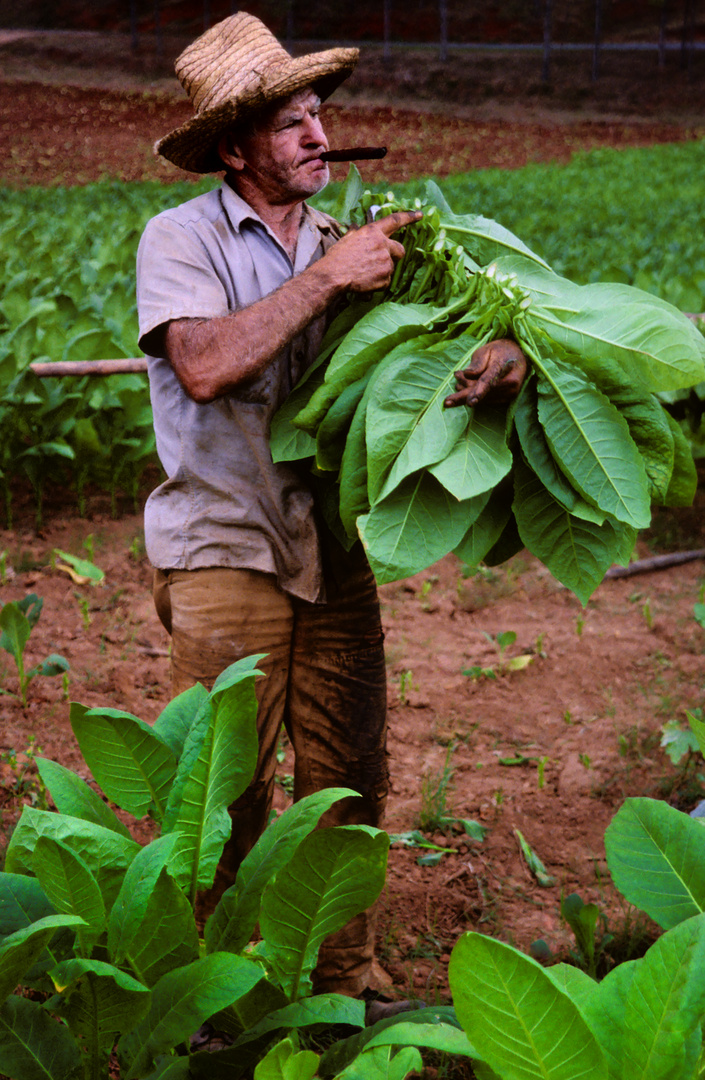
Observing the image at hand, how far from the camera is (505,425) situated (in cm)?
178

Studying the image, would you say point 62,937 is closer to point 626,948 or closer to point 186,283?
point 186,283

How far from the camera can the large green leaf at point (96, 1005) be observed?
4.49 ft

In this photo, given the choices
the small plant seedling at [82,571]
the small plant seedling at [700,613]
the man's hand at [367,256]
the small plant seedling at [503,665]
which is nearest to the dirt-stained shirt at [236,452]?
the man's hand at [367,256]

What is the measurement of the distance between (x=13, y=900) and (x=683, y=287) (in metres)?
5.08

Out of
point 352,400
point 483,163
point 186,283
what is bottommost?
point 483,163

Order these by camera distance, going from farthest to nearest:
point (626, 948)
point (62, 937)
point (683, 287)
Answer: point (683, 287) → point (626, 948) → point (62, 937)

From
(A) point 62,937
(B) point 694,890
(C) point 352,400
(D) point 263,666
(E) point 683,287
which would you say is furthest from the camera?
(E) point 683,287

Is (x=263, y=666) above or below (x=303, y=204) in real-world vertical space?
below

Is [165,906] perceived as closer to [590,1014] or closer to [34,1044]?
[34,1044]

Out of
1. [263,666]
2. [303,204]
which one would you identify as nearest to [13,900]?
[263,666]

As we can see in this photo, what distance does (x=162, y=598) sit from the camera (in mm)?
2211

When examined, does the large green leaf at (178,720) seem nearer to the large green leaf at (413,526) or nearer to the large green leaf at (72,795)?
the large green leaf at (72,795)

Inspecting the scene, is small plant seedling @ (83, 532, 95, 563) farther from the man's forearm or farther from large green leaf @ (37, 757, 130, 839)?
large green leaf @ (37, 757, 130, 839)

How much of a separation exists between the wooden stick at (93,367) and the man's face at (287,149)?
204 cm
